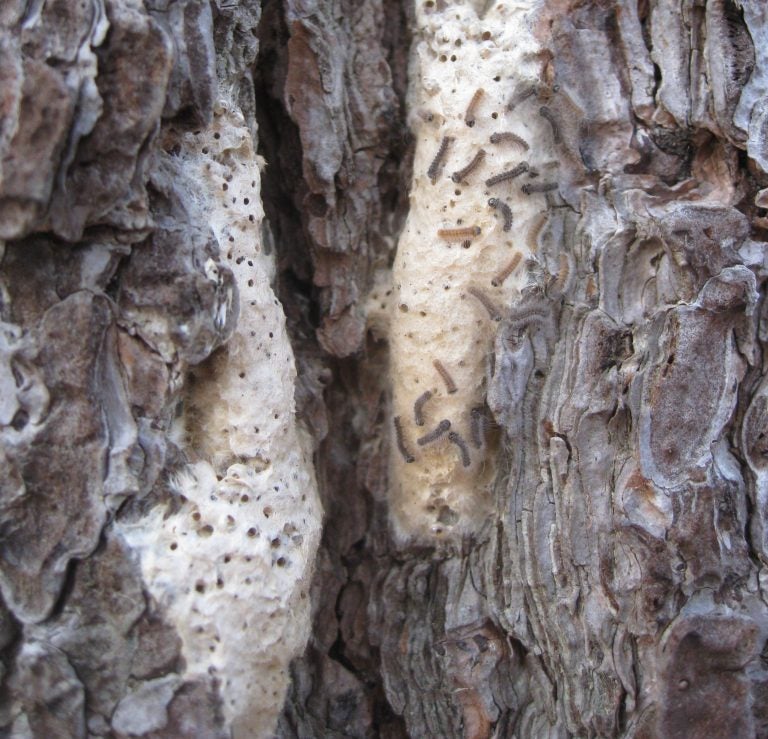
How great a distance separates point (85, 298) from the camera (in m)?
1.88

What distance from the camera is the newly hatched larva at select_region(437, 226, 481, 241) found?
93.7 inches

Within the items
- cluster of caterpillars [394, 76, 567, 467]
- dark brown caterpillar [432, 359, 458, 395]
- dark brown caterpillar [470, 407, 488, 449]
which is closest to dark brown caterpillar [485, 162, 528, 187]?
cluster of caterpillars [394, 76, 567, 467]

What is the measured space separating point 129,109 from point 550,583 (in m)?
1.59

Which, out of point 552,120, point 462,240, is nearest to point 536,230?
point 462,240

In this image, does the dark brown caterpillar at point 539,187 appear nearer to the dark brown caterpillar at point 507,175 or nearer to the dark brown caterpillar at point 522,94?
the dark brown caterpillar at point 507,175

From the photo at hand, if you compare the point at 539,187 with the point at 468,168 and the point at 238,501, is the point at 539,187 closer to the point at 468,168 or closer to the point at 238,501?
the point at 468,168

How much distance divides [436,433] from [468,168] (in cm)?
79

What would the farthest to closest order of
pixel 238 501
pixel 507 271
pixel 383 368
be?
pixel 383 368 → pixel 507 271 → pixel 238 501

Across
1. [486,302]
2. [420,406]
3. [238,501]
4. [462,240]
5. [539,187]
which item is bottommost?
[238,501]

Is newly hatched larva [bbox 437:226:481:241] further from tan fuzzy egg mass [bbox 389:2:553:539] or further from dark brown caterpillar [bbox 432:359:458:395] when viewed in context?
dark brown caterpillar [bbox 432:359:458:395]

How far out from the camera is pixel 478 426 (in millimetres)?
2367

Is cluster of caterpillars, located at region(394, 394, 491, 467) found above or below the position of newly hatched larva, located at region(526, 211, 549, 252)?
below

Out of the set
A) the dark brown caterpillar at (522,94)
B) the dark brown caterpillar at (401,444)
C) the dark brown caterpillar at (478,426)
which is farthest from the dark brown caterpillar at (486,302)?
the dark brown caterpillar at (522,94)

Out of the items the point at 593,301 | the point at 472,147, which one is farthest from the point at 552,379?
the point at 472,147
